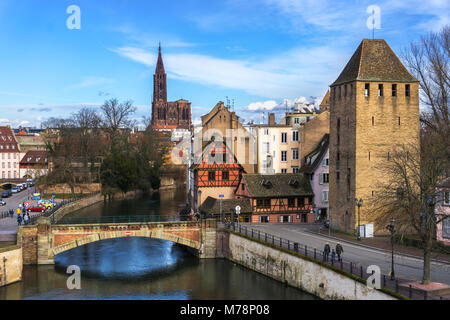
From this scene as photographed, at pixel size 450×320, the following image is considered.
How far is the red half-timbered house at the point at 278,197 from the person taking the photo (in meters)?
49.7

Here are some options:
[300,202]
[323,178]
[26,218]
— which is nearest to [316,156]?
[323,178]

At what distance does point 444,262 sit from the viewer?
104 ft

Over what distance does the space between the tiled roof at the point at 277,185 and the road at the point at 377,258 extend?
6.11 meters

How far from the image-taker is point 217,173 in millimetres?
53469

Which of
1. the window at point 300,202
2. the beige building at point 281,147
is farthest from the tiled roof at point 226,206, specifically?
the beige building at point 281,147

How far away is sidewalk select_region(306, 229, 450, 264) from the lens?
33.2 metres

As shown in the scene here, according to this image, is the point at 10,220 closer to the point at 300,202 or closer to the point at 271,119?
the point at 300,202

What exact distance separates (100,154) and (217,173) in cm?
4147

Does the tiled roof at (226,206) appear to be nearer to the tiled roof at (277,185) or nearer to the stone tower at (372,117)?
the tiled roof at (277,185)

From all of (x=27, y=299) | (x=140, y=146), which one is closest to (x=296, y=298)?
(x=27, y=299)

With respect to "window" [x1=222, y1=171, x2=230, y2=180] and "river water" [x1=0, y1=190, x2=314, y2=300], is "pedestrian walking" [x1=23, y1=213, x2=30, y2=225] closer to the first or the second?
"river water" [x1=0, y1=190, x2=314, y2=300]

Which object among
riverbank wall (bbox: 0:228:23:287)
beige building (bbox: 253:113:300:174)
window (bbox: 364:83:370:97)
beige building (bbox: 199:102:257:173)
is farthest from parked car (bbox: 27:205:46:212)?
window (bbox: 364:83:370:97)

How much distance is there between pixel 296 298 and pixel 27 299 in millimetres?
15282

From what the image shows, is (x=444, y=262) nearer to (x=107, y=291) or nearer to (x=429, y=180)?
(x=429, y=180)
